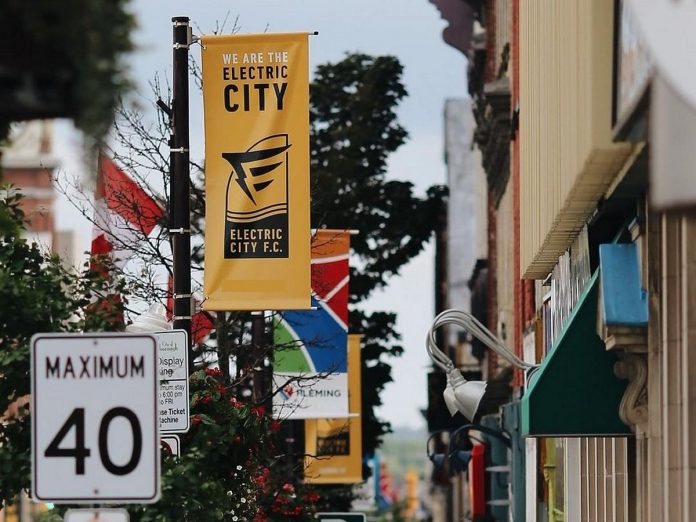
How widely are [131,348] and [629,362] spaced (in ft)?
22.3

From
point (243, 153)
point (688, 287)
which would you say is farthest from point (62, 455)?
point (243, 153)

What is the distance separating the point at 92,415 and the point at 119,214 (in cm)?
1297

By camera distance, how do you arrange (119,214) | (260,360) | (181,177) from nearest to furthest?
(181,177) < (119,214) < (260,360)

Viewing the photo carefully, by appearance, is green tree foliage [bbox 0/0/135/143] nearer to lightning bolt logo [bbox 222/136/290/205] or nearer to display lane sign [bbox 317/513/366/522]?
lightning bolt logo [bbox 222/136/290/205]

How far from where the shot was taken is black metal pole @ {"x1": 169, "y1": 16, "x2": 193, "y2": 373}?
1925 cm

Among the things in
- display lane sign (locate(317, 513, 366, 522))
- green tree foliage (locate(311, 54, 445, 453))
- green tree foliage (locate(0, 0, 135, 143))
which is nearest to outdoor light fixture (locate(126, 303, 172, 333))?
display lane sign (locate(317, 513, 366, 522))

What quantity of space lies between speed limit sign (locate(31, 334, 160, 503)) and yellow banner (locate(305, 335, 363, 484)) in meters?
23.8

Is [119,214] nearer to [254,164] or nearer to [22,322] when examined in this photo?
[254,164]

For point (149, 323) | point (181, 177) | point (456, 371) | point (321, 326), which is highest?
point (181, 177)

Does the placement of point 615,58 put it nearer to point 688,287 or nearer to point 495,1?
point 688,287

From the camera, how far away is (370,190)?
150 feet

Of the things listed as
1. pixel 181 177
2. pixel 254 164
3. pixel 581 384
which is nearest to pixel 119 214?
pixel 181 177

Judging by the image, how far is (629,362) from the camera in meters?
16.4

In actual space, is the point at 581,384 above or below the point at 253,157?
below
